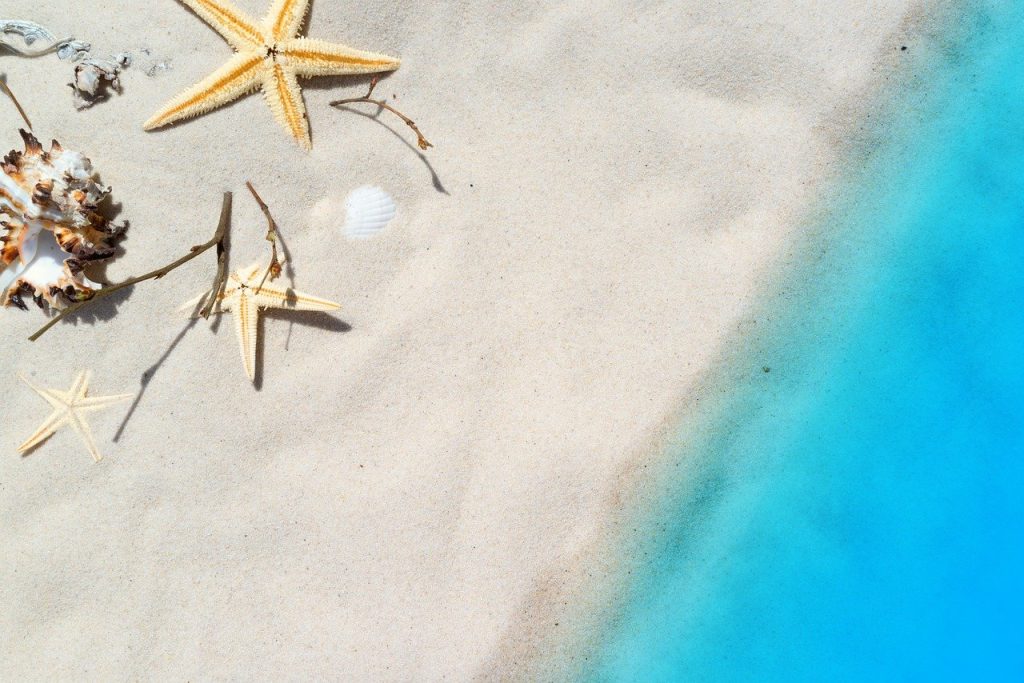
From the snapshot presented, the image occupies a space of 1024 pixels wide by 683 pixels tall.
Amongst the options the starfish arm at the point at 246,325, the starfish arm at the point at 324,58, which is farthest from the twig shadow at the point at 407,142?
the starfish arm at the point at 246,325

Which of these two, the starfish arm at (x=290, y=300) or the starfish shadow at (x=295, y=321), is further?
the starfish shadow at (x=295, y=321)

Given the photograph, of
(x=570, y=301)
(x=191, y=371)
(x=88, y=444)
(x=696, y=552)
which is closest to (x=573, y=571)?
(x=696, y=552)

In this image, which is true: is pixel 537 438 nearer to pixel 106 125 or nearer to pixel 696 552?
pixel 696 552

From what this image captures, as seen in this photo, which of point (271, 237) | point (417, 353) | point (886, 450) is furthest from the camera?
point (886, 450)

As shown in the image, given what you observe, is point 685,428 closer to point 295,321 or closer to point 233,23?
point 295,321

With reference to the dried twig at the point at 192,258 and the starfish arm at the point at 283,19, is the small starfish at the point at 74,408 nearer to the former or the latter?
the dried twig at the point at 192,258

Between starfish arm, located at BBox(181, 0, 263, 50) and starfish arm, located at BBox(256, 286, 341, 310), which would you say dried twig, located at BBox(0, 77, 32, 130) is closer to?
starfish arm, located at BBox(181, 0, 263, 50)

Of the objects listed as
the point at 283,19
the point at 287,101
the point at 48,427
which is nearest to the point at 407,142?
the point at 287,101
